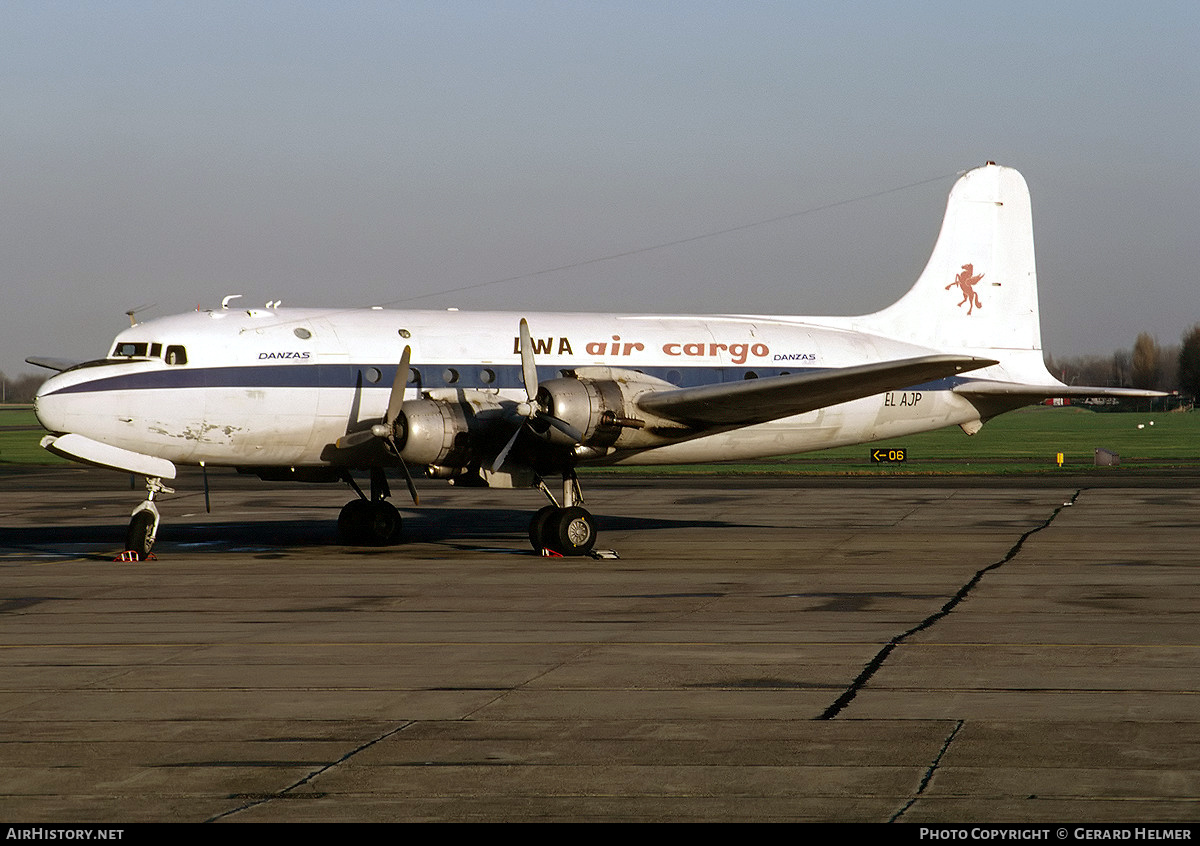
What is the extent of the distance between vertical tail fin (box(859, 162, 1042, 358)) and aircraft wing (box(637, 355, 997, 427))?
518 cm

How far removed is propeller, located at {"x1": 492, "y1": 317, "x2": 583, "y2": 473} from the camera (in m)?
21.7

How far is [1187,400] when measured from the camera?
148 m

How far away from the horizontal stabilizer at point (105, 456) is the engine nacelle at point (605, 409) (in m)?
6.54

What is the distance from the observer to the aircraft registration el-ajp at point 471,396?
21.8m

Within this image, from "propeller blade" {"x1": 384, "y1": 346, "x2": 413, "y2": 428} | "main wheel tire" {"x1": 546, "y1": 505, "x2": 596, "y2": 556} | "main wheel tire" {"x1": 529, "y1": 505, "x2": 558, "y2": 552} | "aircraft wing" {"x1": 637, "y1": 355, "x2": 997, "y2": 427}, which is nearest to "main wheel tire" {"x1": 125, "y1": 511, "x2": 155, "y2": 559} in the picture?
"propeller blade" {"x1": 384, "y1": 346, "x2": 413, "y2": 428}

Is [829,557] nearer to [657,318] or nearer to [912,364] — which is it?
[912,364]

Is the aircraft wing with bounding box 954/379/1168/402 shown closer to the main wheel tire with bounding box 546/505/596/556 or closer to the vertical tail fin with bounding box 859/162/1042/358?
the vertical tail fin with bounding box 859/162/1042/358

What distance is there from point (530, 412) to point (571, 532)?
2243 mm

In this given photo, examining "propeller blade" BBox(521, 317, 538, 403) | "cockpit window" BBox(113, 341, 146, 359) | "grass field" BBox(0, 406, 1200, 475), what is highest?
"cockpit window" BBox(113, 341, 146, 359)

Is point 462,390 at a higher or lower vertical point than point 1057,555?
higher

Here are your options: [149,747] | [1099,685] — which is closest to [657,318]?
[1099,685]

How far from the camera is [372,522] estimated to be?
82.6 feet

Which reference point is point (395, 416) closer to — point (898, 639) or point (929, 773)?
point (898, 639)

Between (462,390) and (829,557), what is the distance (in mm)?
7108
